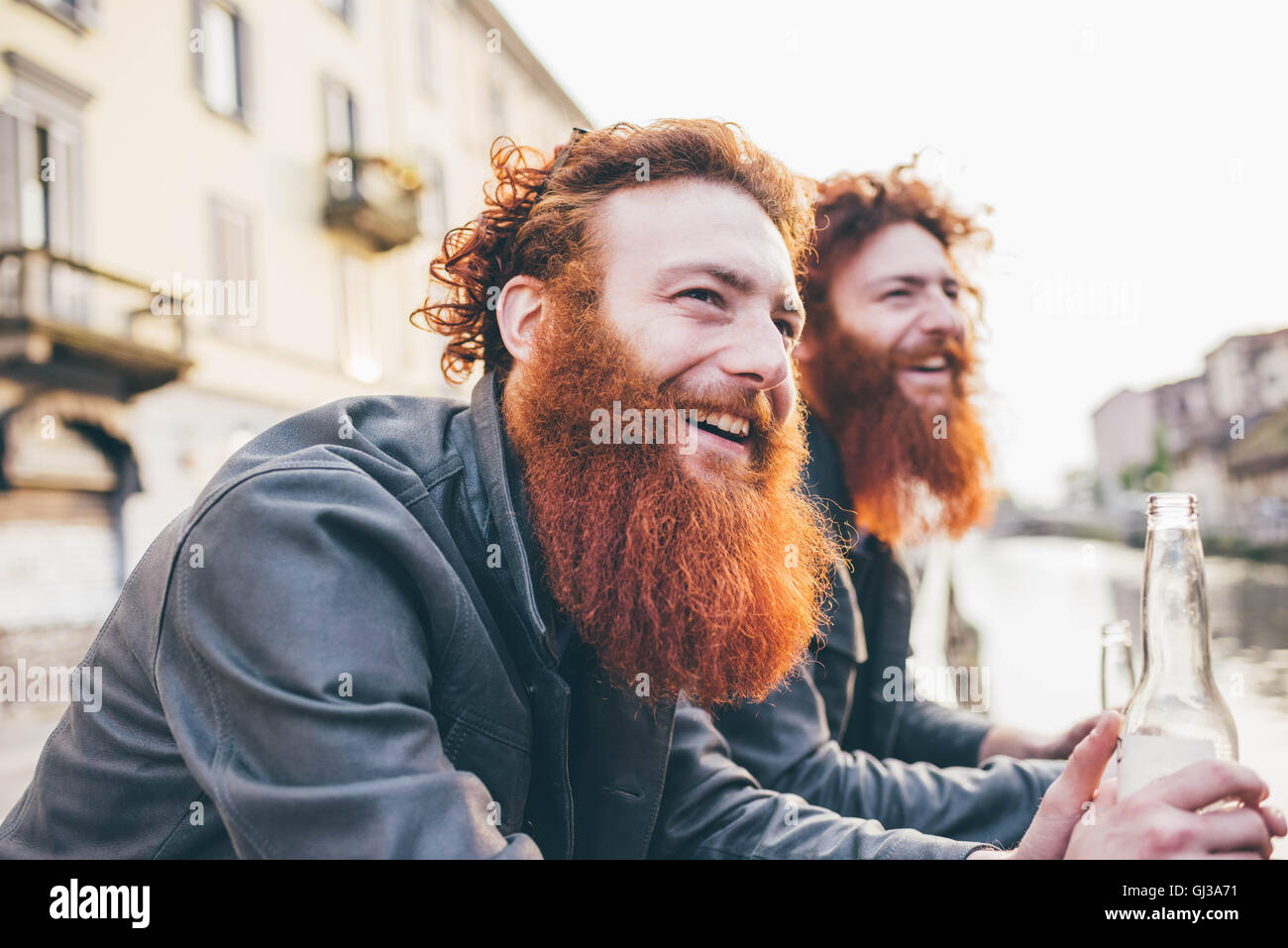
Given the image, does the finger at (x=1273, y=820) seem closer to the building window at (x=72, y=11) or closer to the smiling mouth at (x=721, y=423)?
the smiling mouth at (x=721, y=423)

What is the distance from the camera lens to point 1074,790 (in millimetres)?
1184

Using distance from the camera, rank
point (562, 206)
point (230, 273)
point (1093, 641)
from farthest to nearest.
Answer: point (1093, 641) → point (230, 273) → point (562, 206)

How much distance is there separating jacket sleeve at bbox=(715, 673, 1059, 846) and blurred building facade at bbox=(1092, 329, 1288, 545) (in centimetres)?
2148

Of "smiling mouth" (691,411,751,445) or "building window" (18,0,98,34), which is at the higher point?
"building window" (18,0,98,34)

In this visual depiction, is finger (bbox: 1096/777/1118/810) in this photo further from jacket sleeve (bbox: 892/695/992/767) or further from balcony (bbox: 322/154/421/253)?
balcony (bbox: 322/154/421/253)

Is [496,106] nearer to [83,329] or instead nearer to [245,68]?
[245,68]

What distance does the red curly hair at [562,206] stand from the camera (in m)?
1.80

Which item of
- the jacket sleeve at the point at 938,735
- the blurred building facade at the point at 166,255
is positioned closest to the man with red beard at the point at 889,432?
the jacket sleeve at the point at 938,735

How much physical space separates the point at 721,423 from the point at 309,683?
84 cm

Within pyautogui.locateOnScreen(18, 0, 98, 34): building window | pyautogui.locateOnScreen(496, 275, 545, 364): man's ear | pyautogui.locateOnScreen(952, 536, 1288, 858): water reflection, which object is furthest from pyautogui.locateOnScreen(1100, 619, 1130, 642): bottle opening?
pyautogui.locateOnScreen(18, 0, 98, 34): building window

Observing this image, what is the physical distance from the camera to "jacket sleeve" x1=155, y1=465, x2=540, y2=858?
3.59 feet

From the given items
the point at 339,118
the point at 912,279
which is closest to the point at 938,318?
the point at 912,279

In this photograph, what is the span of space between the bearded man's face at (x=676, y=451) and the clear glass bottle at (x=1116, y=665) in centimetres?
81

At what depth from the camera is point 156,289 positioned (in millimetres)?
10492
